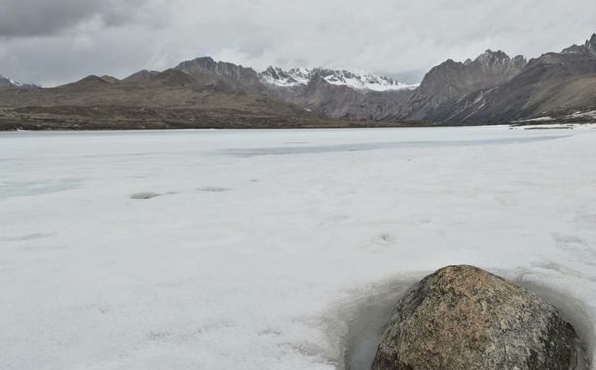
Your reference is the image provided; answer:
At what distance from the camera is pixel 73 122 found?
391 feet

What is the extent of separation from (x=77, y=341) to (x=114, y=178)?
1390 centimetres

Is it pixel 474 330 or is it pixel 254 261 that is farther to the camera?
pixel 254 261

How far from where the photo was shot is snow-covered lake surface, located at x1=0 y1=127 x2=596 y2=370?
214 inches

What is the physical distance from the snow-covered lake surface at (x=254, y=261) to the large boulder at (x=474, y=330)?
523 mm

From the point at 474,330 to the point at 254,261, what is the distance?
14.3ft

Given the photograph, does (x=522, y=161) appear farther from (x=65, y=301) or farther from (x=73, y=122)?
(x=73, y=122)

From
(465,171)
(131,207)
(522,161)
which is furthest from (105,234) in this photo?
(522,161)

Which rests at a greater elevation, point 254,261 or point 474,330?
point 474,330

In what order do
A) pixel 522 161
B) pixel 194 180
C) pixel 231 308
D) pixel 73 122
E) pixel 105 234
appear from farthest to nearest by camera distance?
pixel 73 122 < pixel 522 161 < pixel 194 180 < pixel 105 234 < pixel 231 308

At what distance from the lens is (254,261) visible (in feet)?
26.8

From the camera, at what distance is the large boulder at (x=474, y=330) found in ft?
14.8

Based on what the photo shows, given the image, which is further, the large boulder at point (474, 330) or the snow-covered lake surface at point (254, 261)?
the snow-covered lake surface at point (254, 261)

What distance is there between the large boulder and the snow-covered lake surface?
523 mm

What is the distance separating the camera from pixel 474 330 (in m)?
4.64
